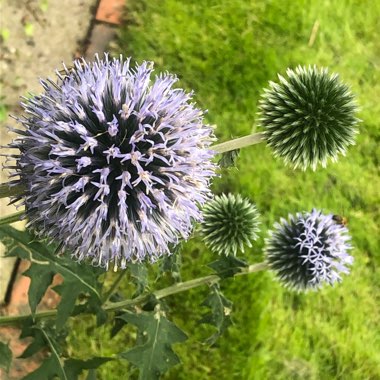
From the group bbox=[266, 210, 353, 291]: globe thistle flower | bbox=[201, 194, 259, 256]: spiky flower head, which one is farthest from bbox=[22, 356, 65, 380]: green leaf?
bbox=[266, 210, 353, 291]: globe thistle flower

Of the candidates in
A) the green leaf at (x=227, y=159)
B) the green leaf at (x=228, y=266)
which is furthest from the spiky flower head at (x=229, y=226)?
the green leaf at (x=227, y=159)

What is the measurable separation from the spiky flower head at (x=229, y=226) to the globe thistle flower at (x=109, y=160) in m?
0.68

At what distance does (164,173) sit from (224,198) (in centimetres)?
84

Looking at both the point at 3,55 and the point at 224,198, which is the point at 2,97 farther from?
the point at 224,198

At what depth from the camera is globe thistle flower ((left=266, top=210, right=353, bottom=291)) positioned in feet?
6.69

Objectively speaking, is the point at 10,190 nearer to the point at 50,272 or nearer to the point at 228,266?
the point at 50,272

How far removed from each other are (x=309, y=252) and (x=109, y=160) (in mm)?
957

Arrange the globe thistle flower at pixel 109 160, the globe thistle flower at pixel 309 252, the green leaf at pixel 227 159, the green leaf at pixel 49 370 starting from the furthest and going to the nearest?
the globe thistle flower at pixel 309 252
the green leaf at pixel 49 370
the green leaf at pixel 227 159
the globe thistle flower at pixel 109 160

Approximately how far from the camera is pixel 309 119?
5.54 ft

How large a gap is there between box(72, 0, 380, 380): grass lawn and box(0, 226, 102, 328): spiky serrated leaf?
82cm

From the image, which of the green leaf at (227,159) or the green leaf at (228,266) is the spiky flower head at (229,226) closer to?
the green leaf at (228,266)

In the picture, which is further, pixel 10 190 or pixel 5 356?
pixel 5 356

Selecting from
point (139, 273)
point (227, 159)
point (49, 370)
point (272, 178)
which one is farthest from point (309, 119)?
point (272, 178)

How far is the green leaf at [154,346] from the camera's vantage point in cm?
161
